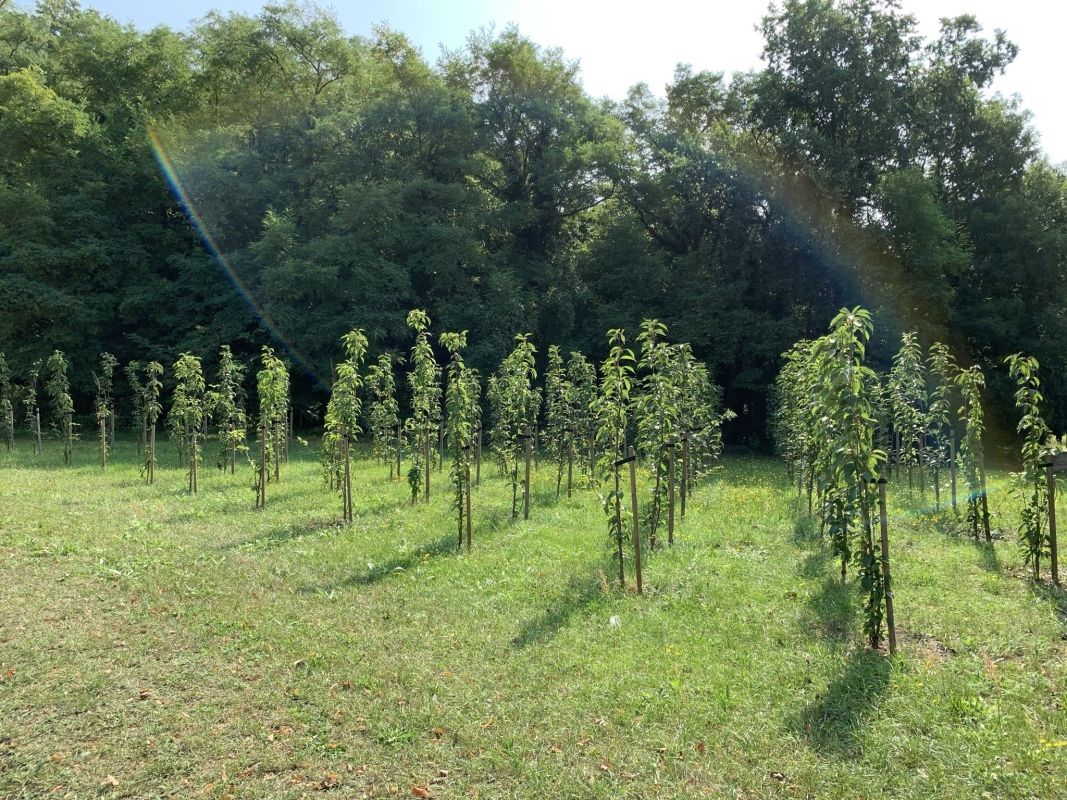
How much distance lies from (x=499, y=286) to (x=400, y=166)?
6419 mm

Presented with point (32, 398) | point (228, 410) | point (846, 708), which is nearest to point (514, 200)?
point (228, 410)

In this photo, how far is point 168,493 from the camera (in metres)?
12.5

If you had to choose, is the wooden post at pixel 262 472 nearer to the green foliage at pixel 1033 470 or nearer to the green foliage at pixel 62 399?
the green foliage at pixel 62 399

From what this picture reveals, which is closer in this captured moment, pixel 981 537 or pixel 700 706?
pixel 700 706

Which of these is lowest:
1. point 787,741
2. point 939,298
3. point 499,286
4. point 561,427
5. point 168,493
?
point 787,741

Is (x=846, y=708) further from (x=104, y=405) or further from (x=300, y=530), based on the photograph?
(x=104, y=405)

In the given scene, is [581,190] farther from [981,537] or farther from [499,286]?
[981,537]

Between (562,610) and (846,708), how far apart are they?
2670 millimetres

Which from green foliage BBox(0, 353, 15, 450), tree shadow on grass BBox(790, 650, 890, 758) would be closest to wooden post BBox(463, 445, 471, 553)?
tree shadow on grass BBox(790, 650, 890, 758)

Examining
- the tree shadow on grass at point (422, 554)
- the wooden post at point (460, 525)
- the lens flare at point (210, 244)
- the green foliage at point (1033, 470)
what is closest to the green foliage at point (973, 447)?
the green foliage at point (1033, 470)

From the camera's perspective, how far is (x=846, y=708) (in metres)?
4.60

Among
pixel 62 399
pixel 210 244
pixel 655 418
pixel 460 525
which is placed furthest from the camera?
pixel 210 244

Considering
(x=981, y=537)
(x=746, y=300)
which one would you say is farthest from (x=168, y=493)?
(x=746, y=300)

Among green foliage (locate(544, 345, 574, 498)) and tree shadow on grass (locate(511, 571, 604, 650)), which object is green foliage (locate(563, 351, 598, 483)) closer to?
green foliage (locate(544, 345, 574, 498))
